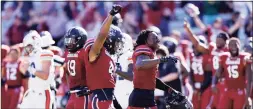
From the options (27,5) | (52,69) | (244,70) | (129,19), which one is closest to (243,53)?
(244,70)

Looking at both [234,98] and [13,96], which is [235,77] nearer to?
[234,98]

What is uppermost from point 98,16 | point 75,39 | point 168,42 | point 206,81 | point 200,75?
point 98,16

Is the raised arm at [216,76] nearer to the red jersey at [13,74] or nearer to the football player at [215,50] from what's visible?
the football player at [215,50]

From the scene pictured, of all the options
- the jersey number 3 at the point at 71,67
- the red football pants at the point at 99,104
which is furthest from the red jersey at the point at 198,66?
the red football pants at the point at 99,104

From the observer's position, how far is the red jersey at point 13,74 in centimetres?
1477

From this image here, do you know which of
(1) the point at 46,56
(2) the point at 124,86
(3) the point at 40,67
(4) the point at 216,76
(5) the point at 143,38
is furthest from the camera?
(4) the point at 216,76

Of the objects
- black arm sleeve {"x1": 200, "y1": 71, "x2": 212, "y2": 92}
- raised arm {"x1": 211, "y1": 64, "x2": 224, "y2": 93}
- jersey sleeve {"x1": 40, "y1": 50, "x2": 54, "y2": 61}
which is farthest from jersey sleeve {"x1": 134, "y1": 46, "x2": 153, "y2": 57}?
black arm sleeve {"x1": 200, "y1": 71, "x2": 212, "y2": 92}

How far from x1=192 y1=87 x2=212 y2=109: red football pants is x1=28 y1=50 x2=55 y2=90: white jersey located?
3881 mm

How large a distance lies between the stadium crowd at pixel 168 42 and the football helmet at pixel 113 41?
2.91 ft

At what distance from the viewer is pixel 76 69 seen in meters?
10.5

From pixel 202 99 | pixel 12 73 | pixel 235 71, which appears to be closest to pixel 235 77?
pixel 235 71

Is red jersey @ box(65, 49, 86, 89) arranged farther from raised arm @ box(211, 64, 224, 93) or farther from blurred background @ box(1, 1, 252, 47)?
blurred background @ box(1, 1, 252, 47)

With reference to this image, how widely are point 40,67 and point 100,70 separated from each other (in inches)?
64.2

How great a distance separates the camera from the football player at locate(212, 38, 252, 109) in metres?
13.1
